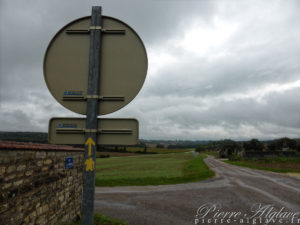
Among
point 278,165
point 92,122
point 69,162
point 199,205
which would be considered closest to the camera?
point 92,122

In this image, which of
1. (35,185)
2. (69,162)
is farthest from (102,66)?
(69,162)

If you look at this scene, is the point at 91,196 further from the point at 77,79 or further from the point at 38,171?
the point at 38,171

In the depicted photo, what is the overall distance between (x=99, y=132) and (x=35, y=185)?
4.06 metres

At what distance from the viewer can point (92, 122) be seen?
6.28ft

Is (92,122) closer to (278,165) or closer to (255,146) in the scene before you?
(278,165)

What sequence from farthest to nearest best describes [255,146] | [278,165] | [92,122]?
Answer: [255,146]
[278,165]
[92,122]

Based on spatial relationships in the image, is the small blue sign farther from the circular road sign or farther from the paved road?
the circular road sign

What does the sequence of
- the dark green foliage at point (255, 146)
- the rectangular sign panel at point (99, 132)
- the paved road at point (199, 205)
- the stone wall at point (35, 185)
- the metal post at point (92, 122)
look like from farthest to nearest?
the dark green foliage at point (255, 146), the paved road at point (199, 205), the stone wall at point (35, 185), the rectangular sign panel at point (99, 132), the metal post at point (92, 122)

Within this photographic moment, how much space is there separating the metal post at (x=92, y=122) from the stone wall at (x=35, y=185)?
2.78m

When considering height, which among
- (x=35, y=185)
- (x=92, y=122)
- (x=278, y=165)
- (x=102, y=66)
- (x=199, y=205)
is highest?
(x=102, y=66)

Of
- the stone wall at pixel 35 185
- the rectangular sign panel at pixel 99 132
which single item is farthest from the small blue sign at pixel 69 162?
the rectangular sign panel at pixel 99 132

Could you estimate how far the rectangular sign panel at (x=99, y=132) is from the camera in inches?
78.5

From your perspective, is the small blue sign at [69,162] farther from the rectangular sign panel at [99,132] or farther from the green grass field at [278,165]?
the green grass field at [278,165]

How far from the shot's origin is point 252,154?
5606 cm
